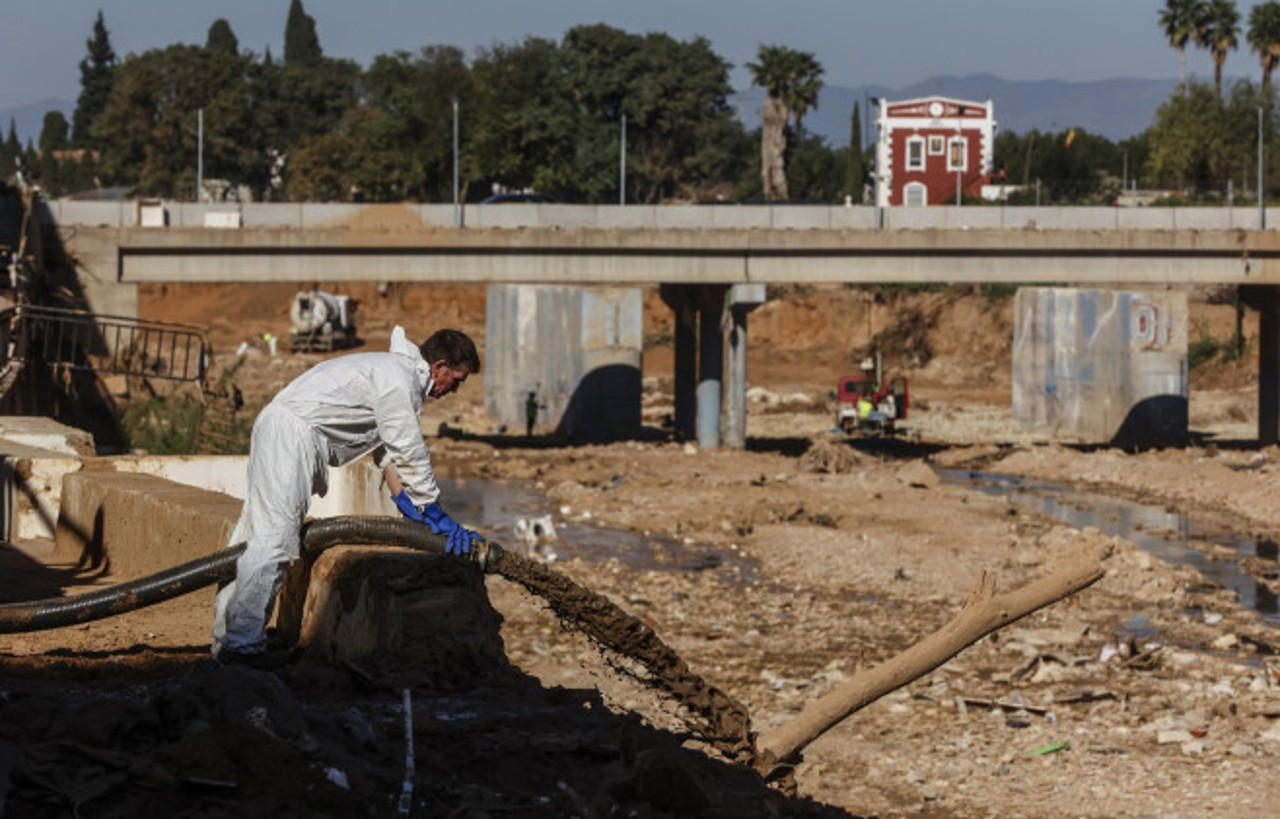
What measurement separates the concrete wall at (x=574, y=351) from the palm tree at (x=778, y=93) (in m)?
41.0

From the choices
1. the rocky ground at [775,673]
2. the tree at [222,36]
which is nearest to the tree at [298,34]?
the tree at [222,36]

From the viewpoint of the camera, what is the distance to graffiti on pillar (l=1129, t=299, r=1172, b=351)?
43969 mm

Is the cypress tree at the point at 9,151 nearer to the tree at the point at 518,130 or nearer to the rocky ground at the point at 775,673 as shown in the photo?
the tree at the point at 518,130

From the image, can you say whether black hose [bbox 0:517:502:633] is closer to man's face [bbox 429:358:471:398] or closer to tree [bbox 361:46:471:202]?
man's face [bbox 429:358:471:398]

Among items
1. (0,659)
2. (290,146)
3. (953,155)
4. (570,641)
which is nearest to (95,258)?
(570,641)

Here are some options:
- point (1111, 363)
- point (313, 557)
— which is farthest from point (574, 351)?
point (313, 557)

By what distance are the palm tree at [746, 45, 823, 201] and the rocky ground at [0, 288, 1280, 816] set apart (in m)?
35.8

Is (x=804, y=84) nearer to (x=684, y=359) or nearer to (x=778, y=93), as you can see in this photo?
(x=778, y=93)

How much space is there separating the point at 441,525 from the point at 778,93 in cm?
7809

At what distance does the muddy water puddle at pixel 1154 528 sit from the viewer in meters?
24.7

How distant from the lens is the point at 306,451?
845 centimetres

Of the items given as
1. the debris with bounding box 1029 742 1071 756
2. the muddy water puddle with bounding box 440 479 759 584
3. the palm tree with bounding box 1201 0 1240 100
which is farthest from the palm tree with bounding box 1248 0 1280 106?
the debris with bounding box 1029 742 1071 756

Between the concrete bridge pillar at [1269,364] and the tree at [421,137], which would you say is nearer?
the concrete bridge pillar at [1269,364]

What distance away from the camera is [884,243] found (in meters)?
40.6
